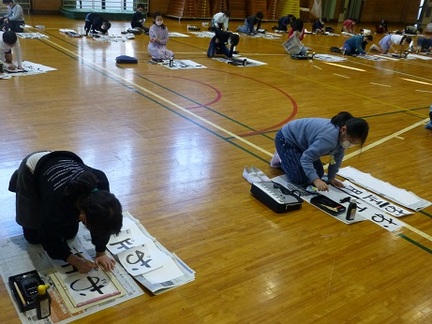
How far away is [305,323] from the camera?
2.09m

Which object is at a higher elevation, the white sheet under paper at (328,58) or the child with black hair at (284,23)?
the child with black hair at (284,23)

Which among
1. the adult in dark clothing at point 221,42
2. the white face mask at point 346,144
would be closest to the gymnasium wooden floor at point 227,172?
the white face mask at point 346,144

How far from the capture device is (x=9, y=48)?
5.97m

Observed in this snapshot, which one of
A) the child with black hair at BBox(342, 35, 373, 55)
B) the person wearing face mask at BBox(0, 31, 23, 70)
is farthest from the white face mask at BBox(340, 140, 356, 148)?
the child with black hair at BBox(342, 35, 373, 55)

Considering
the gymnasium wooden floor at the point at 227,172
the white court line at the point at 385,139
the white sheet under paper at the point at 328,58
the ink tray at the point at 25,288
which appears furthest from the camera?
the white sheet under paper at the point at 328,58

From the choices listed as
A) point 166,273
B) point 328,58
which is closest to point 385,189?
point 166,273

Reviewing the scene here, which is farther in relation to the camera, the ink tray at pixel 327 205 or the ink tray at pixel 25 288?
the ink tray at pixel 327 205

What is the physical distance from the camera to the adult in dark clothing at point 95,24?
9.59 meters

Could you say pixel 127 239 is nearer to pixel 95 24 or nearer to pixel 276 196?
pixel 276 196

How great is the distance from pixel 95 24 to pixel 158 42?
102 inches

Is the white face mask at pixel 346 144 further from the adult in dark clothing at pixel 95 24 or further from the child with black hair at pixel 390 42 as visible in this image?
the child with black hair at pixel 390 42

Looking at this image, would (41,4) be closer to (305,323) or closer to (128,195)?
(128,195)

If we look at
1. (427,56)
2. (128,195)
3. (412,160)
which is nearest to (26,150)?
(128,195)

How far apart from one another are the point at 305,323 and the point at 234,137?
2.56 metres
